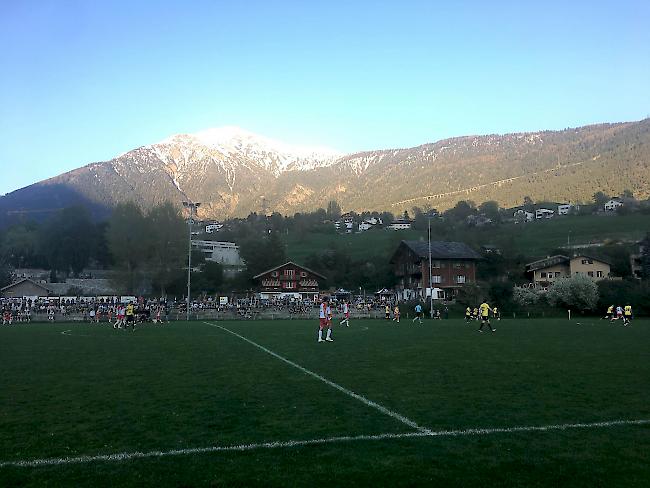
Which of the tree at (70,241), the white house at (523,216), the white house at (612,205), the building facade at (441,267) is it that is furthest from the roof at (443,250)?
the white house at (612,205)

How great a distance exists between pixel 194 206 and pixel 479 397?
4739 centimetres

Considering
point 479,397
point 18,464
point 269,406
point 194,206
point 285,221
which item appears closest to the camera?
point 18,464

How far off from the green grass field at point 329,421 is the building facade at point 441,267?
6021 cm

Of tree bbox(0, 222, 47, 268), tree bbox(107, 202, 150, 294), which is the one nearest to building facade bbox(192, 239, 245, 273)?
tree bbox(107, 202, 150, 294)

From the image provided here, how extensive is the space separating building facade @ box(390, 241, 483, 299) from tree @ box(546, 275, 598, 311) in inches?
711

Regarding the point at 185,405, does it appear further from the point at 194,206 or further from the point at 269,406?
the point at 194,206

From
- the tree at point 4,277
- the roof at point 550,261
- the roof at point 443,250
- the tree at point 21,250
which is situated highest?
the tree at point 21,250

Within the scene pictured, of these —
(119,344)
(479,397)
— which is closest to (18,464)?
(479,397)

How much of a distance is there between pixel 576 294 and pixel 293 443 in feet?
182

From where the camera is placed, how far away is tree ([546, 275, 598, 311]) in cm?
5634

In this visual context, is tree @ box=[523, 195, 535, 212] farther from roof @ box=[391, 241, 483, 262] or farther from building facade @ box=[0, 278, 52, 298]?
building facade @ box=[0, 278, 52, 298]

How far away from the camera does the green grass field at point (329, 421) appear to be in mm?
6340

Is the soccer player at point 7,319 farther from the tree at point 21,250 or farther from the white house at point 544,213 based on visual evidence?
the white house at point 544,213

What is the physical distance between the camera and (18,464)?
6.64 metres
